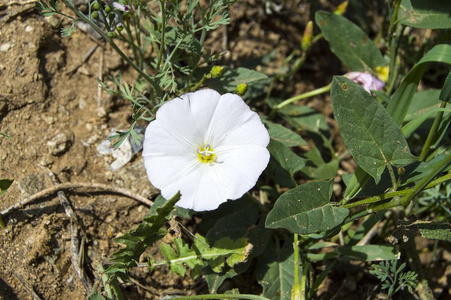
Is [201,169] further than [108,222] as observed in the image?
No

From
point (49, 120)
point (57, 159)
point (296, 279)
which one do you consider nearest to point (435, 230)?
point (296, 279)

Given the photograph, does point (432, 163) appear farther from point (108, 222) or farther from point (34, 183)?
point (34, 183)

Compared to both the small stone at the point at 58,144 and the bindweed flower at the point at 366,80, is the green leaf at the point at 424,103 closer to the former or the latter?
the bindweed flower at the point at 366,80

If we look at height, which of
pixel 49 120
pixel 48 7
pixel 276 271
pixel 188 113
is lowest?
pixel 276 271

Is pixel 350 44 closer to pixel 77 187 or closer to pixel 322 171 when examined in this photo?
pixel 322 171

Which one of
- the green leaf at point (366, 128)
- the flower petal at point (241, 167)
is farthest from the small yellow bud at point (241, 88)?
the green leaf at point (366, 128)

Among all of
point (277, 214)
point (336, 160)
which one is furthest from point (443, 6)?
point (277, 214)
